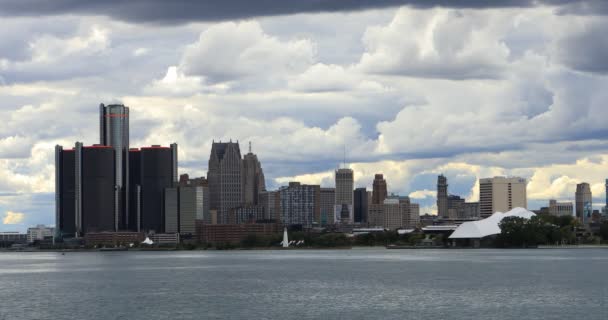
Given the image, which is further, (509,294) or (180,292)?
(180,292)

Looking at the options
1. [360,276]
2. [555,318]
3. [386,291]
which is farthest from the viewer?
[360,276]

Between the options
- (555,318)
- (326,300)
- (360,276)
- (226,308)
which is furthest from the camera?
(360,276)

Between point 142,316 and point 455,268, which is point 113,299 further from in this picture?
point 455,268

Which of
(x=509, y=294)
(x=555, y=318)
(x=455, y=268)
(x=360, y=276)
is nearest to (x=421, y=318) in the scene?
(x=555, y=318)

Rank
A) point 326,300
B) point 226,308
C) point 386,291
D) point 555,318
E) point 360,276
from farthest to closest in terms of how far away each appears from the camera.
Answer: point 360,276, point 386,291, point 326,300, point 226,308, point 555,318

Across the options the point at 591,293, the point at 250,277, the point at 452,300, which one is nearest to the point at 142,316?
the point at 452,300

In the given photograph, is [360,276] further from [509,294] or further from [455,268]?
[509,294]

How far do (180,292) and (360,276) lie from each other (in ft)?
120

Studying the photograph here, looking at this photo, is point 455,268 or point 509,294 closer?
point 509,294

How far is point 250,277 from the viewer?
143625 mm

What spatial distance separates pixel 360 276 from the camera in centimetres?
14150

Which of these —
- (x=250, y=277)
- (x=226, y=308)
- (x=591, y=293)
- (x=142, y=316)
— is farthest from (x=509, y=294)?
(x=250, y=277)

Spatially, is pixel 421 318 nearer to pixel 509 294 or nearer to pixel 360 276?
pixel 509 294

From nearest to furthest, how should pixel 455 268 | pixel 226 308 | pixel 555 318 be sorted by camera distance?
pixel 555 318 < pixel 226 308 < pixel 455 268
